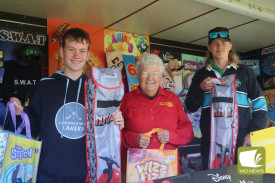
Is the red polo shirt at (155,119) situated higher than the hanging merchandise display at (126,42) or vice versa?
the hanging merchandise display at (126,42)

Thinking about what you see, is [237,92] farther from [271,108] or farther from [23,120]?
[271,108]

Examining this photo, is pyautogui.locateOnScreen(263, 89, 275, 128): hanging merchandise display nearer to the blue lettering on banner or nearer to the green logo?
the green logo

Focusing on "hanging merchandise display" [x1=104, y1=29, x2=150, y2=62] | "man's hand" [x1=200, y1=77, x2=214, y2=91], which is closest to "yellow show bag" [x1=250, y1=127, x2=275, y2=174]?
"man's hand" [x1=200, y1=77, x2=214, y2=91]

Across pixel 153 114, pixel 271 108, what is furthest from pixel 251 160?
pixel 271 108

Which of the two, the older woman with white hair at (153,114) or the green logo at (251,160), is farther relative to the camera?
the older woman with white hair at (153,114)

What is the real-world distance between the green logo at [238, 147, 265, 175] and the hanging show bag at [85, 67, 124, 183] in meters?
0.67

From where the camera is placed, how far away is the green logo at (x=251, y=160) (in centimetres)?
118

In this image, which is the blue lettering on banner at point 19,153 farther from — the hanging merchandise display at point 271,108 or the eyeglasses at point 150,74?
the hanging merchandise display at point 271,108

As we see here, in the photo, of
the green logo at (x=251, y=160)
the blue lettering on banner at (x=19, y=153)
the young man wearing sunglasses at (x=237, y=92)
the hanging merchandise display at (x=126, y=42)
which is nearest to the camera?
the green logo at (x=251, y=160)

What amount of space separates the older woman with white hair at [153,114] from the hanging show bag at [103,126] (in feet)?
1.14

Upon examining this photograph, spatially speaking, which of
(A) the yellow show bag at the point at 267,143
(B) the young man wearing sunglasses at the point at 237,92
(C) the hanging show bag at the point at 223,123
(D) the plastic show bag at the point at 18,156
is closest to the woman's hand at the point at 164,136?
(C) the hanging show bag at the point at 223,123

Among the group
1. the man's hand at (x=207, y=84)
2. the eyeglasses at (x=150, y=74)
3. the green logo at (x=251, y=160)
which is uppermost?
the eyeglasses at (x=150, y=74)

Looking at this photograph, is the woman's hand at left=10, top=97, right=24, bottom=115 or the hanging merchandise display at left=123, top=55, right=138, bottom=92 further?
the hanging merchandise display at left=123, top=55, right=138, bottom=92

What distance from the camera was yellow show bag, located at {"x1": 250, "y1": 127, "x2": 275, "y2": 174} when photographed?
1.25 m
